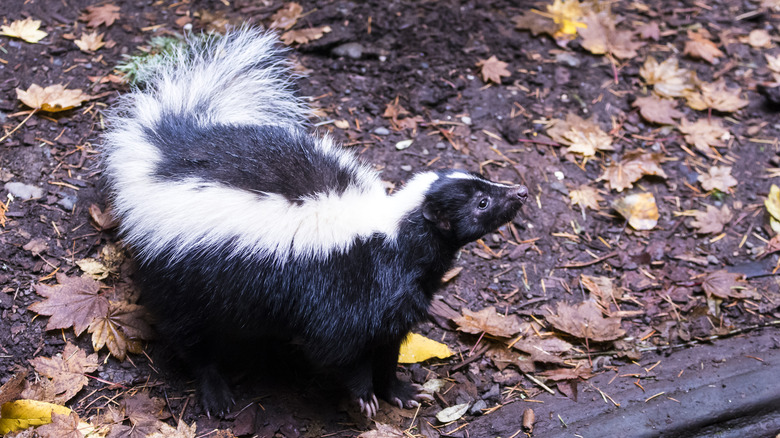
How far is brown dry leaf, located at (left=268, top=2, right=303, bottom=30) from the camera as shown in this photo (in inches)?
209

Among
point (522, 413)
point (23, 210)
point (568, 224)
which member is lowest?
point (522, 413)

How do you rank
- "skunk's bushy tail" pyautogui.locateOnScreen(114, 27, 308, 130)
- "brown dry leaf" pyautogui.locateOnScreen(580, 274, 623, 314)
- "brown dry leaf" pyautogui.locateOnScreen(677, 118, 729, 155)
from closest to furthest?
1. "skunk's bushy tail" pyautogui.locateOnScreen(114, 27, 308, 130)
2. "brown dry leaf" pyautogui.locateOnScreen(580, 274, 623, 314)
3. "brown dry leaf" pyautogui.locateOnScreen(677, 118, 729, 155)

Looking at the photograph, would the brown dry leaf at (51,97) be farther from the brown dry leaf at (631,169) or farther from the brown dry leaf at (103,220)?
the brown dry leaf at (631,169)

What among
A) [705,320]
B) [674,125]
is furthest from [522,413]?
[674,125]

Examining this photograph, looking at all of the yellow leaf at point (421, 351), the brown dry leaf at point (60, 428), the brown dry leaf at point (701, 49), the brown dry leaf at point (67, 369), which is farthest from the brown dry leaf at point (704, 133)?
the brown dry leaf at point (60, 428)

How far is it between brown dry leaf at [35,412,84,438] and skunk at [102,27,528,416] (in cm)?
60

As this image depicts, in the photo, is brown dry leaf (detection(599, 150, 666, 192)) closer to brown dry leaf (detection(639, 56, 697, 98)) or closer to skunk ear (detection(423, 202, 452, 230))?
brown dry leaf (detection(639, 56, 697, 98))

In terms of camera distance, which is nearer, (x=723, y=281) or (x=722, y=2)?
(x=723, y=281)

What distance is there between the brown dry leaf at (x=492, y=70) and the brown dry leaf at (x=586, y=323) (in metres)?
2.08

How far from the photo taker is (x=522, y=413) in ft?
11.6

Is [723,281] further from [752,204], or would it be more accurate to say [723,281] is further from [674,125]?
[674,125]

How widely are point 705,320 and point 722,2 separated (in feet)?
13.1

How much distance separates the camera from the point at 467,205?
3209mm

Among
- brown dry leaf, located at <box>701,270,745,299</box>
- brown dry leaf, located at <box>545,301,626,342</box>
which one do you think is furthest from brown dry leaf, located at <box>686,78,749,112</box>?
brown dry leaf, located at <box>545,301,626,342</box>
